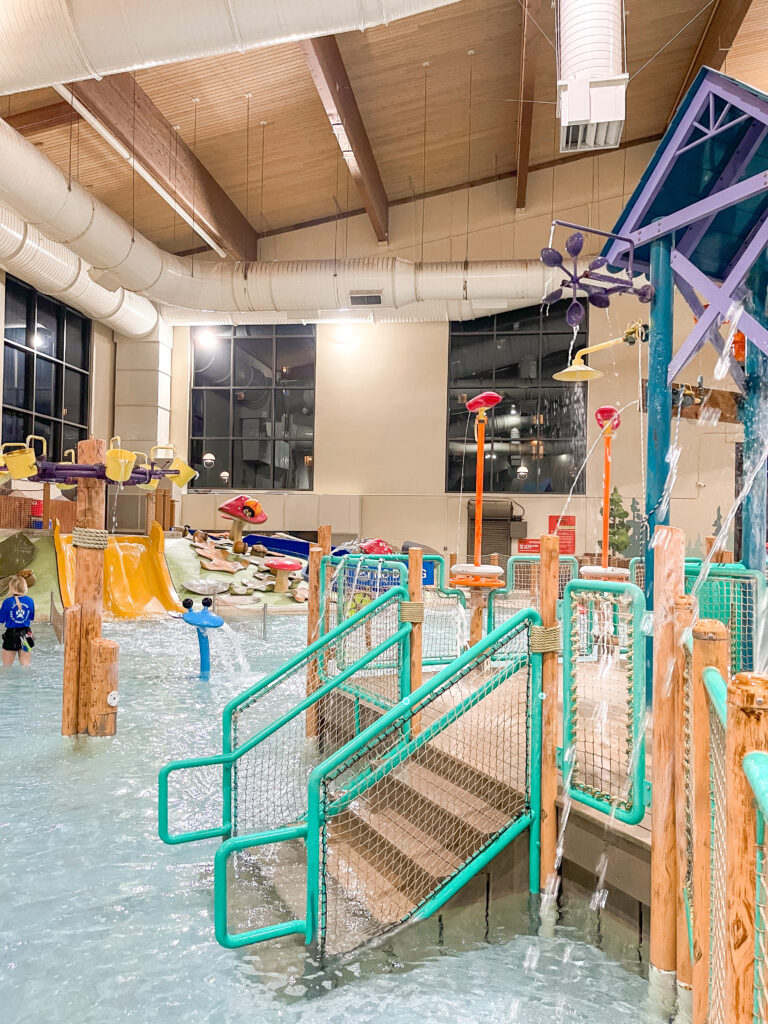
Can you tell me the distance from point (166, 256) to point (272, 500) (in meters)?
6.47

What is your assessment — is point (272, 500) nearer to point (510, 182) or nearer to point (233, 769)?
point (510, 182)

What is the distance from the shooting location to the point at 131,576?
12484 mm

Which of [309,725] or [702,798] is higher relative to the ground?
[702,798]

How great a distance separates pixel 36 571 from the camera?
11703 mm

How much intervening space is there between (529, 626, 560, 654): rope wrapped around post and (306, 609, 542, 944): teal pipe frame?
3cm

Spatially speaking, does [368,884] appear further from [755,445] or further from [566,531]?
[566,531]

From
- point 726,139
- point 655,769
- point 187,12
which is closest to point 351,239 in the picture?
point 187,12

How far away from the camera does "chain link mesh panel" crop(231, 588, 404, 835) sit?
14.5 ft

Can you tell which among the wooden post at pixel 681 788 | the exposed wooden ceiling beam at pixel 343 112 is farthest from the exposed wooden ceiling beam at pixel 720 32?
the wooden post at pixel 681 788

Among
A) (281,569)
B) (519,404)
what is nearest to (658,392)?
(281,569)

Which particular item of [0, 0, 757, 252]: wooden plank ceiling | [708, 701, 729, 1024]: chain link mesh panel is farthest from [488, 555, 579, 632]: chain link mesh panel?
[0, 0, 757, 252]: wooden plank ceiling

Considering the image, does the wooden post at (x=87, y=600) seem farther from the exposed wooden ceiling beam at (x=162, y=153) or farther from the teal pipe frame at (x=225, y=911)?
the exposed wooden ceiling beam at (x=162, y=153)

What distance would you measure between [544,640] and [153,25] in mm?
5013

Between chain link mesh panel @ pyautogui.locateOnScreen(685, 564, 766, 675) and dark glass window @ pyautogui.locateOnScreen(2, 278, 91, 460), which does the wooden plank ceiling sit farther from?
chain link mesh panel @ pyautogui.locateOnScreen(685, 564, 766, 675)
